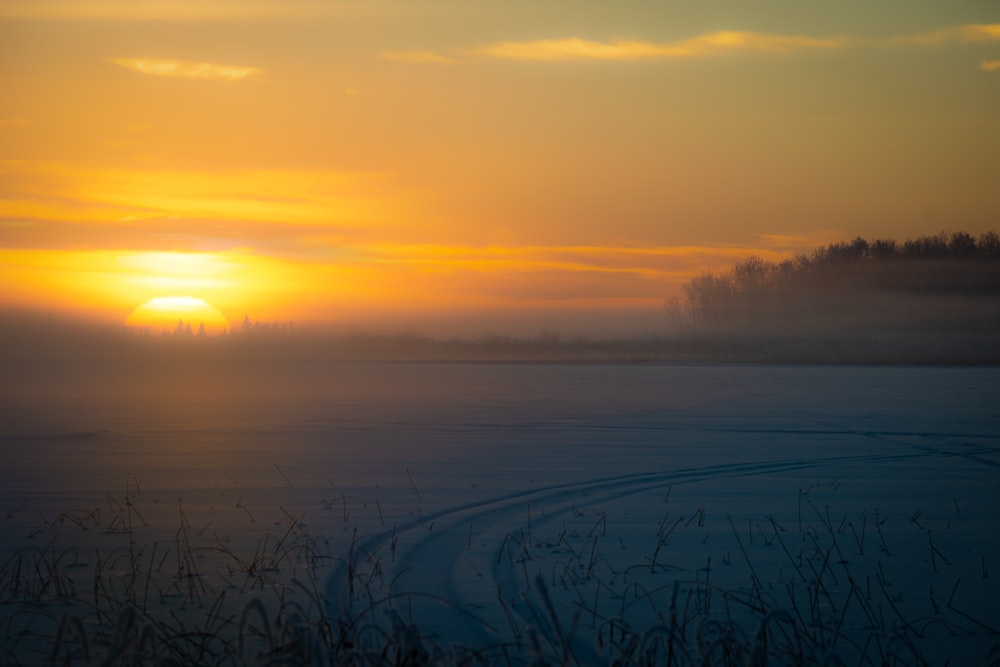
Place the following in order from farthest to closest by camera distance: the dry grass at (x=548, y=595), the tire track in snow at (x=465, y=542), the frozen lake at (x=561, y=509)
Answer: the frozen lake at (x=561, y=509)
the tire track in snow at (x=465, y=542)
the dry grass at (x=548, y=595)

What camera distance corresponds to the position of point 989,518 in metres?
8.61

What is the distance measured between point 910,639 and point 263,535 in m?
5.25

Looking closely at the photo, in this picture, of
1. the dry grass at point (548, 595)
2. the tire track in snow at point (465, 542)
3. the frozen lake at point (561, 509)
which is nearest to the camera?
the dry grass at point (548, 595)

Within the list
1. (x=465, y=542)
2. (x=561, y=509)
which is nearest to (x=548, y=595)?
(x=465, y=542)

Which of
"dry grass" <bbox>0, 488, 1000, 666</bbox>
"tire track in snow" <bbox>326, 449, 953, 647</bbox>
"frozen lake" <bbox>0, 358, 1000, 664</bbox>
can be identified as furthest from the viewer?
"frozen lake" <bbox>0, 358, 1000, 664</bbox>

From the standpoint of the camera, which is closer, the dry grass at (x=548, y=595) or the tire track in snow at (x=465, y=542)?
the dry grass at (x=548, y=595)

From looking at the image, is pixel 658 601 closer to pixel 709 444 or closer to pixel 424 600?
pixel 424 600

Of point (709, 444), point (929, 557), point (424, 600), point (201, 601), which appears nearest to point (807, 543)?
point (929, 557)

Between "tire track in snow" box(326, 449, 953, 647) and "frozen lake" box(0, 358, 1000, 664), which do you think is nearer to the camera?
"tire track in snow" box(326, 449, 953, 647)

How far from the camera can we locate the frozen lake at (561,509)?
572 centimetres

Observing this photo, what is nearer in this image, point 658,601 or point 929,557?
point 658,601

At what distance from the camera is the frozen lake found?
5.72 m

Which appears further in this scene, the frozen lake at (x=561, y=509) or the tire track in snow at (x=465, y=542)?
the frozen lake at (x=561, y=509)

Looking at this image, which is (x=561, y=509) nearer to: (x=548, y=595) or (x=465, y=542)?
(x=465, y=542)
